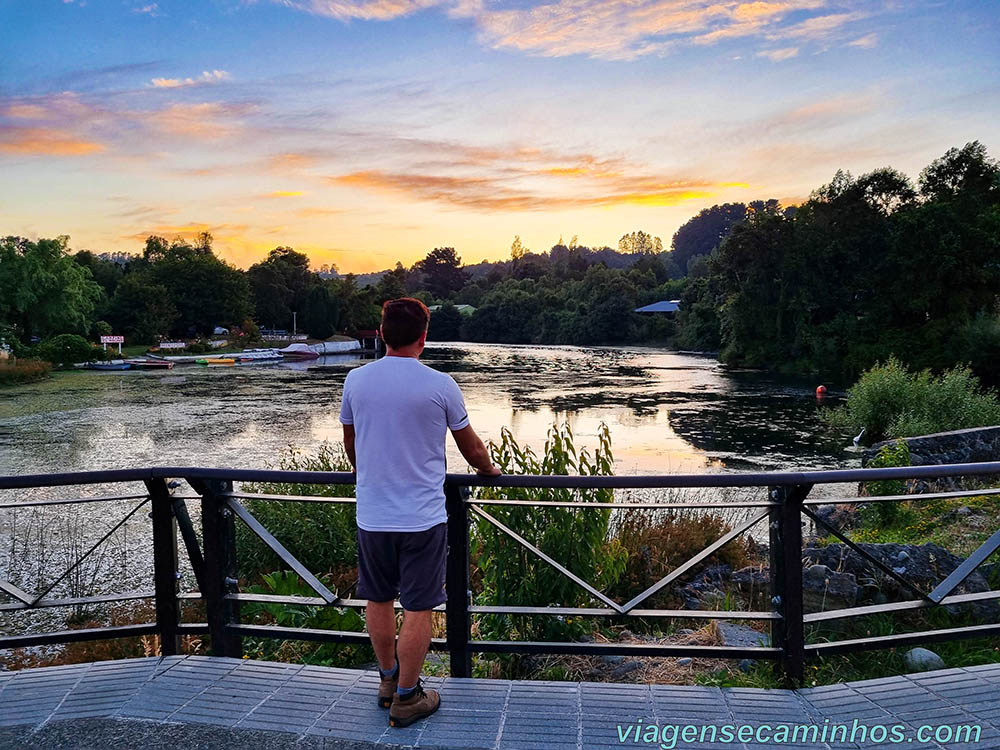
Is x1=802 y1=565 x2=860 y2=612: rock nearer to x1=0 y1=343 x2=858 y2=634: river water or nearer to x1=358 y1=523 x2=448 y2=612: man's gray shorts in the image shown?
x1=358 y1=523 x2=448 y2=612: man's gray shorts

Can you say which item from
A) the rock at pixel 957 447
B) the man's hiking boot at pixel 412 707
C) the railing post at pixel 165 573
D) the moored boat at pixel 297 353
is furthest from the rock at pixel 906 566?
the moored boat at pixel 297 353

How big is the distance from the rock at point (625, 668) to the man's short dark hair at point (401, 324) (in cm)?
254

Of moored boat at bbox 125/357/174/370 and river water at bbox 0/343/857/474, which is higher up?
moored boat at bbox 125/357/174/370

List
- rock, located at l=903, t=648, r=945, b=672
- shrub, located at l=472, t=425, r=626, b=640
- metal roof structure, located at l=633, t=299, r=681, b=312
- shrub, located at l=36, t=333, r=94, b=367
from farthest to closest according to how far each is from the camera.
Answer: metal roof structure, located at l=633, t=299, r=681, b=312 < shrub, located at l=36, t=333, r=94, b=367 < shrub, located at l=472, t=425, r=626, b=640 < rock, located at l=903, t=648, r=945, b=672

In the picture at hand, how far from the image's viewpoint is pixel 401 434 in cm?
303

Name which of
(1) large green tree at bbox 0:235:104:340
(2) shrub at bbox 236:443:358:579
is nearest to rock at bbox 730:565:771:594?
(2) shrub at bbox 236:443:358:579

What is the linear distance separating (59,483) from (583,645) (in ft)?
8.28

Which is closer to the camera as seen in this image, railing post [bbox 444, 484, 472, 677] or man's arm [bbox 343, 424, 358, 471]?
man's arm [bbox 343, 424, 358, 471]

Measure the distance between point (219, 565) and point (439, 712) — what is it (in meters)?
1.29

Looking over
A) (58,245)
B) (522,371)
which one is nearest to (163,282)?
(58,245)

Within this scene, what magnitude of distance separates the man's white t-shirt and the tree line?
118ft

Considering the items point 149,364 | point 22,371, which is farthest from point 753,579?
point 149,364

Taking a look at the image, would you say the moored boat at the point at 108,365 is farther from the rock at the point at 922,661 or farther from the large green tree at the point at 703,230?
the large green tree at the point at 703,230

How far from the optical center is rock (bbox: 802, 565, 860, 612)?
541 cm
